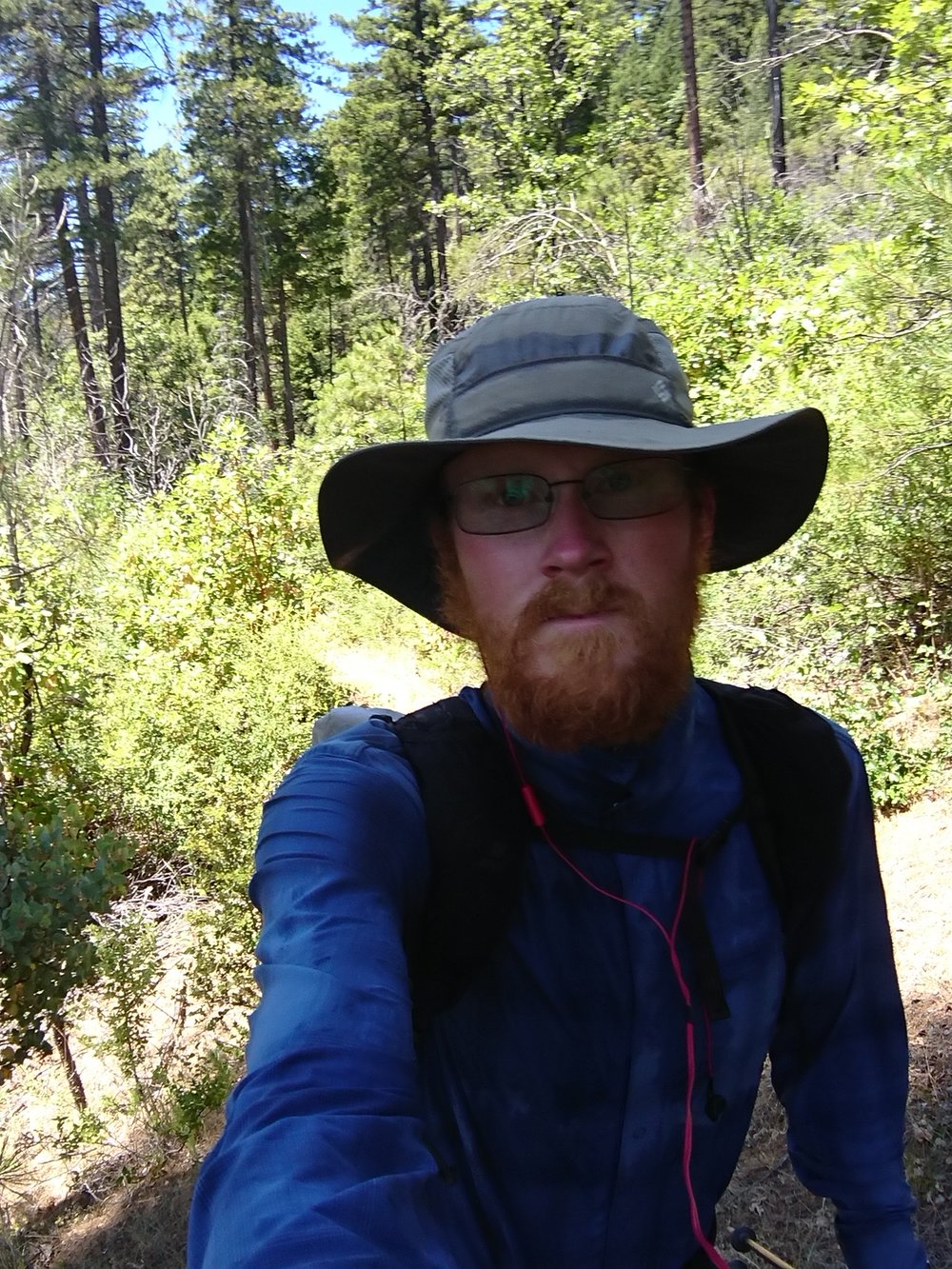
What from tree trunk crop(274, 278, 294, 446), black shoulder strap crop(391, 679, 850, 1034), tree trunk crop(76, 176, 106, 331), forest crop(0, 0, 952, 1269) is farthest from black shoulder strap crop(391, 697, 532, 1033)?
tree trunk crop(274, 278, 294, 446)

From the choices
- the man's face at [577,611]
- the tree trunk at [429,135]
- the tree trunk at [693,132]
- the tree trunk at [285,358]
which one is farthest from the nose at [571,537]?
the tree trunk at [285,358]

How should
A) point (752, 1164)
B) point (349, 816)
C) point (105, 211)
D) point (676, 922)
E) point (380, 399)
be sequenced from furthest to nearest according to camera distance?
point (105, 211), point (380, 399), point (752, 1164), point (676, 922), point (349, 816)

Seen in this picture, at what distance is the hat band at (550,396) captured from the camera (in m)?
1.04

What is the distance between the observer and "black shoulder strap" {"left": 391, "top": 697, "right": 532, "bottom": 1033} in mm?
953

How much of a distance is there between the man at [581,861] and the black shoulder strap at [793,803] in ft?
0.04

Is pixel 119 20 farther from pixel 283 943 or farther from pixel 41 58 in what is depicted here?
pixel 283 943

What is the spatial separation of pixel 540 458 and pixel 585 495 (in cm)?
7

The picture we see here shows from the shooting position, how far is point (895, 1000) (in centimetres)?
128

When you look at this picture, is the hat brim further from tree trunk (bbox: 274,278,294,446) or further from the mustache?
tree trunk (bbox: 274,278,294,446)

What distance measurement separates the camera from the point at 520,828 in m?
1.00

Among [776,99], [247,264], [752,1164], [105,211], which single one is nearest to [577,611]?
[752,1164]

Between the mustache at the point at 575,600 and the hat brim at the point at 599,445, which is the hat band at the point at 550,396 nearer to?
the hat brim at the point at 599,445

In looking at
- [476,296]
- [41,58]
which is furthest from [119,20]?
[476,296]

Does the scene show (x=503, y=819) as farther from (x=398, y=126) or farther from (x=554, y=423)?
(x=398, y=126)
